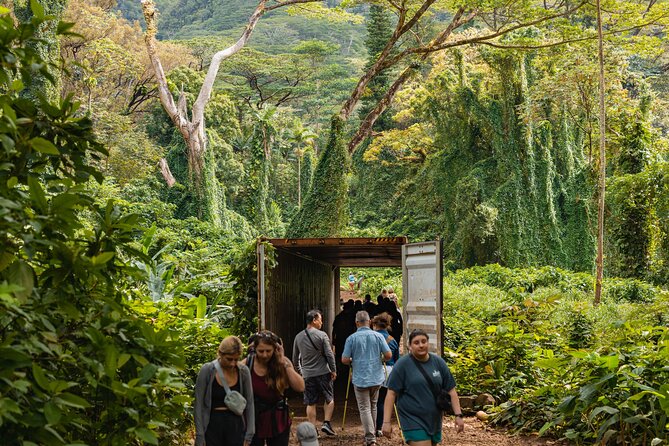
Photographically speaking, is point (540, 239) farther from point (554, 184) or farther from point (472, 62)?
point (472, 62)

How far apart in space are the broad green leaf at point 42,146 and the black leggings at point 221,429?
3.07m

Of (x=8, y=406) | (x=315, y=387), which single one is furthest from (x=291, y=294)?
(x=8, y=406)

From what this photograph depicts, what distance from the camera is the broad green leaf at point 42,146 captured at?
12.7 feet

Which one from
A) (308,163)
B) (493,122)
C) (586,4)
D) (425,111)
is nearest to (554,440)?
(586,4)

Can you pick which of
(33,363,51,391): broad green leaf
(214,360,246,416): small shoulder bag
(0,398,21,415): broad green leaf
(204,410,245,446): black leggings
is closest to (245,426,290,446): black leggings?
(204,410,245,446): black leggings

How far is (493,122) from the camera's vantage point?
36469 millimetres

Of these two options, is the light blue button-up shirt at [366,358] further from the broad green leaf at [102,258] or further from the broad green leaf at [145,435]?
the broad green leaf at [102,258]

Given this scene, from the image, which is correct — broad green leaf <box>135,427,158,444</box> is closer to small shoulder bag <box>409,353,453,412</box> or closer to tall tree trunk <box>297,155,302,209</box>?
small shoulder bag <box>409,353,453,412</box>

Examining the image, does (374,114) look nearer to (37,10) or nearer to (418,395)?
(418,395)

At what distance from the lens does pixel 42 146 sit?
3.90 metres

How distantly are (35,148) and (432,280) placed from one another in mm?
8634

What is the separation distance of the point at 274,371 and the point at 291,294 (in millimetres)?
9037

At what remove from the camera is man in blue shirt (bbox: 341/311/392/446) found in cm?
987

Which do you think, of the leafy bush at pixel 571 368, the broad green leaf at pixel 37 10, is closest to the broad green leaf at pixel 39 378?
the broad green leaf at pixel 37 10
